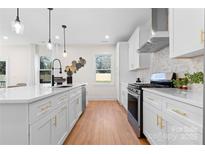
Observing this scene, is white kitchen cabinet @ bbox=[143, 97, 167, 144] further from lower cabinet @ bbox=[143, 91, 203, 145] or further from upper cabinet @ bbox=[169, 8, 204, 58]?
upper cabinet @ bbox=[169, 8, 204, 58]

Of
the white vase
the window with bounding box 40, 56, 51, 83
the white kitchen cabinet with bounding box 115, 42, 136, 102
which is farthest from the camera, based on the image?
the window with bounding box 40, 56, 51, 83

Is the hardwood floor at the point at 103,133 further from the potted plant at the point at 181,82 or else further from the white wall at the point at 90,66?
the white wall at the point at 90,66

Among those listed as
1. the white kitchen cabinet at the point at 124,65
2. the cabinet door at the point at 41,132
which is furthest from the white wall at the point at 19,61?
the cabinet door at the point at 41,132

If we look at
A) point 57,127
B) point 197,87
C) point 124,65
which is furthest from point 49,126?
point 124,65

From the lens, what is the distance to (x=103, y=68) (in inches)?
317

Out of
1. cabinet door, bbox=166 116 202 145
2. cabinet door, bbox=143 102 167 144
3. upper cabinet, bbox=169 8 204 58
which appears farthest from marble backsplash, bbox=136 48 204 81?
cabinet door, bbox=166 116 202 145

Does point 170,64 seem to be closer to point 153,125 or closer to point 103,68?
point 153,125

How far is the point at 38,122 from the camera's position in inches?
63.7

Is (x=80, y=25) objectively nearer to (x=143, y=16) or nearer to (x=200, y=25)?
(x=143, y=16)

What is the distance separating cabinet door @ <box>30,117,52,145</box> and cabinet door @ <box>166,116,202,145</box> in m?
1.20

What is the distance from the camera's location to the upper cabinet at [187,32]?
169 cm

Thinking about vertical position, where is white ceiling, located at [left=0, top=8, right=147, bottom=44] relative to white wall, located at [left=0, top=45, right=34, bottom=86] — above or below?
above

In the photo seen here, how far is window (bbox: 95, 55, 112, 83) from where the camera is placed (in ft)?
26.4
